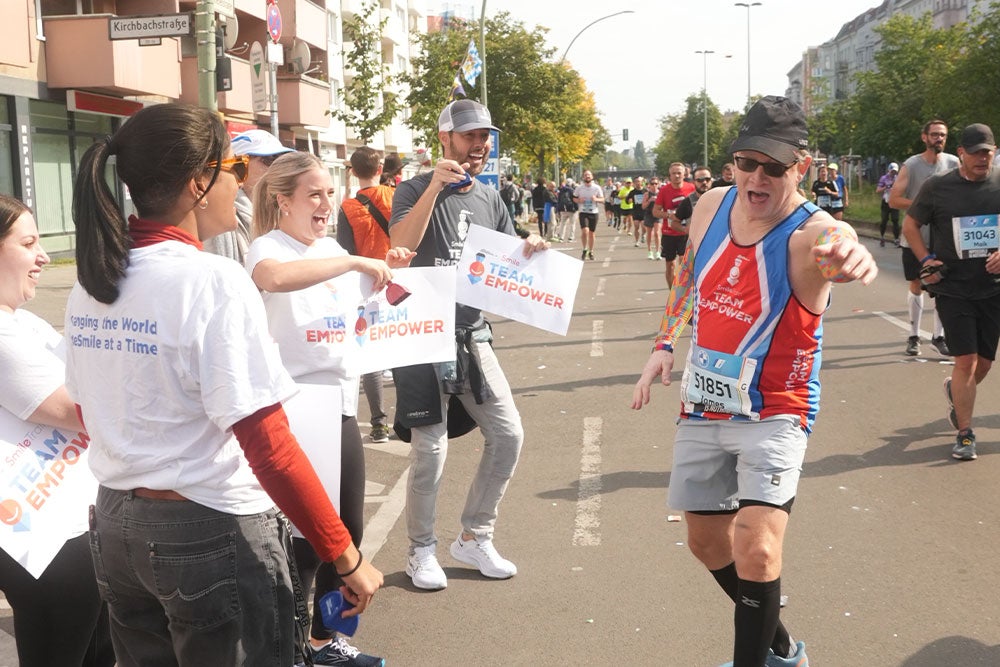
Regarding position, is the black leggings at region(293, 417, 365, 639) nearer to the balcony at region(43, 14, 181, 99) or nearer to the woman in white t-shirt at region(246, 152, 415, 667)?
the woman in white t-shirt at region(246, 152, 415, 667)

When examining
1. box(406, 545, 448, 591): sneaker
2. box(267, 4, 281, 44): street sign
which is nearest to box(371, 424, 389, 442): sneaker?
box(406, 545, 448, 591): sneaker

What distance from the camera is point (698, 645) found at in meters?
4.24

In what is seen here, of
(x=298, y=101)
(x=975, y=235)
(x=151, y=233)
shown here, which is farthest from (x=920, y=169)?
(x=298, y=101)

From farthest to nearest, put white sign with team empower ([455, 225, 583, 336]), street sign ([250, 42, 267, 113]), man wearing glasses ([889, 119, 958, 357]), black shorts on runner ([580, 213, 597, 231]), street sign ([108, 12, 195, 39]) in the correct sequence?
black shorts on runner ([580, 213, 597, 231]) < street sign ([250, 42, 267, 113]) < street sign ([108, 12, 195, 39]) < man wearing glasses ([889, 119, 958, 357]) < white sign with team empower ([455, 225, 583, 336])

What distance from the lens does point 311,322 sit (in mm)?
3828

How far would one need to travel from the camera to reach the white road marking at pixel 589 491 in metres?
5.67

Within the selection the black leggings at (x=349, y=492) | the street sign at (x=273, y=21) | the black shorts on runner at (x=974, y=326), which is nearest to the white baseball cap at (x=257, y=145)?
the black leggings at (x=349, y=492)

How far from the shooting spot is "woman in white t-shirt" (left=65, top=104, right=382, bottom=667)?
2215 millimetres

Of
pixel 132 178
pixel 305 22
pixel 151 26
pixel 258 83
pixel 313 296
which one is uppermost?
pixel 305 22

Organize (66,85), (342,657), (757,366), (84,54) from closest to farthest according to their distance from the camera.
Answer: (757,366)
(342,657)
(84,54)
(66,85)

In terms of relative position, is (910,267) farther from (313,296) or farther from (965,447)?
(313,296)

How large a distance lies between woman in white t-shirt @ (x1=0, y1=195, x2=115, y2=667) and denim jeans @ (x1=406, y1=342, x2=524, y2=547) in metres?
2.05

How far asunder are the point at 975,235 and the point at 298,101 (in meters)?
34.4

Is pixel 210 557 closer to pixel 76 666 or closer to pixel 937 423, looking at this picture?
pixel 76 666
